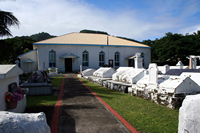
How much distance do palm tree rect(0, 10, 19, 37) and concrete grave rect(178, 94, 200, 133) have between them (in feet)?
42.8

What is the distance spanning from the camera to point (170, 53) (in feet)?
111

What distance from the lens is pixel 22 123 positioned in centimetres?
173

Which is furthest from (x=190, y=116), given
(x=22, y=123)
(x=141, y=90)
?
(x=141, y=90)

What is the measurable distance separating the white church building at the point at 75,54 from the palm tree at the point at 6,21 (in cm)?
1400

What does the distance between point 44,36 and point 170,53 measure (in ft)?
175

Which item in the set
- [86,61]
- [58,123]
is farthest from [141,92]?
[86,61]

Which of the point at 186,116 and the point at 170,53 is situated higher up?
the point at 170,53

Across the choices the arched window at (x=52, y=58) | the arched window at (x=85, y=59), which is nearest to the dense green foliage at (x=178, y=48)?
the arched window at (x=85, y=59)

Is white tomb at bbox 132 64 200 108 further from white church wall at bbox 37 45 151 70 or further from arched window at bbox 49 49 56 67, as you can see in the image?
arched window at bbox 49 49 56 67

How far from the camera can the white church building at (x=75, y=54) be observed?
27078mm

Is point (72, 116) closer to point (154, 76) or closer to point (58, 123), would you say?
point (58, 123)

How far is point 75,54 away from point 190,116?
2744 cm

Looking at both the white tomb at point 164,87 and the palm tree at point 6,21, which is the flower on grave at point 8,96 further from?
the palm tree at point 6,21

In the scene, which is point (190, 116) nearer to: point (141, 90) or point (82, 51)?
point (141, 90)
